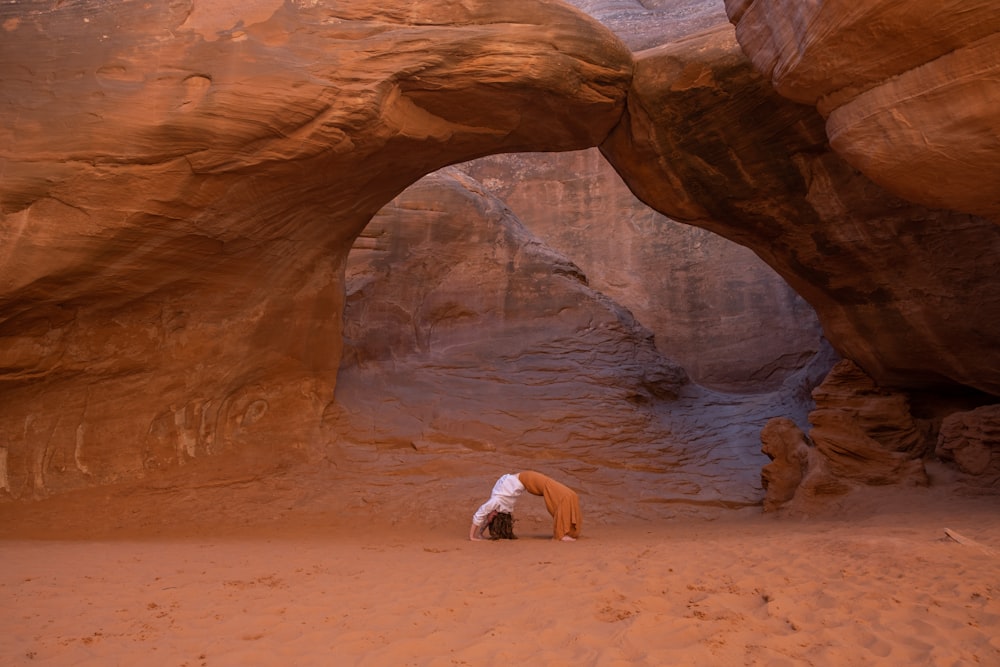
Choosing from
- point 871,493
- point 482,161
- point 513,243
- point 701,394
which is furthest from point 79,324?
→ point 482,161

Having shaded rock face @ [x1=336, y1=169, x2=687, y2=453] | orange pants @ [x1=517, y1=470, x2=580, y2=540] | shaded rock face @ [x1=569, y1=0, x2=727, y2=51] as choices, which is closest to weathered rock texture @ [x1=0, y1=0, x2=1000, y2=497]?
shaded rock face @ [x1=336, y1=169, x2=687, y2=453]

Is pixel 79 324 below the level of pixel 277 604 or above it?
above

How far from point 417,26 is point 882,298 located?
6660 mm

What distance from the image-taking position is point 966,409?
10.4 m

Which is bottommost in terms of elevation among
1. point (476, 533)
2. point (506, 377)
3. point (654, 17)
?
point (476, 533)

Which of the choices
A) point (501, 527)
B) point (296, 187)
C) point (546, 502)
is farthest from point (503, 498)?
point (296, 187)

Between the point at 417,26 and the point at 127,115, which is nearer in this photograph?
the point at 127,115

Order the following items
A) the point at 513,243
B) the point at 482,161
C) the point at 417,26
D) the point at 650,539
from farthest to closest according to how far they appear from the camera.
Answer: the point at 482,161 → the point at 513,243 → the point at 417,26 → the point at 650,539

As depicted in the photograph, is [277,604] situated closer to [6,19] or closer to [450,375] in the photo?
[6,19]

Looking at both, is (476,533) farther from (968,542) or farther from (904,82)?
(904,82)

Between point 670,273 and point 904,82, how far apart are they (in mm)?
14567

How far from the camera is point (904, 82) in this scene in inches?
223

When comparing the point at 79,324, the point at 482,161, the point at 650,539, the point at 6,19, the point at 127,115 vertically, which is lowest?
the point at 650,539

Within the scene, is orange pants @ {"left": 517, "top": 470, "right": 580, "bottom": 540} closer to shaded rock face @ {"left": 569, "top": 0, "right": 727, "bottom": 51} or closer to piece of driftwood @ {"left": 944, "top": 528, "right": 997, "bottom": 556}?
piece of driftwood @ {"left": 944, "top": 528, "right": 997, "bottom": 556}
